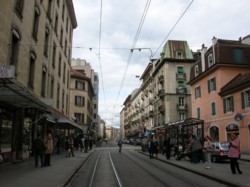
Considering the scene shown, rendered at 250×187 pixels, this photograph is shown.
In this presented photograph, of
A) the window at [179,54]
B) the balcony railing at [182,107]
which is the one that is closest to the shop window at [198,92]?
the balcony railing at [182,107]

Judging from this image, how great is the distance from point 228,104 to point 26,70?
22529 millimetres

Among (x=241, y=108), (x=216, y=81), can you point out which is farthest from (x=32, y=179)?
(x=216, y=81)

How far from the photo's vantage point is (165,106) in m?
57.1

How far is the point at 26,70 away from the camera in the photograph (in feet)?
65.4

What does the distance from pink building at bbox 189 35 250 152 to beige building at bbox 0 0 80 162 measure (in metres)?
17.2

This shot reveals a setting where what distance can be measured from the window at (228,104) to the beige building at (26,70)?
1759cm

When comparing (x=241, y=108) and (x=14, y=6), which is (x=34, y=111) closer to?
(x=14, y=6)

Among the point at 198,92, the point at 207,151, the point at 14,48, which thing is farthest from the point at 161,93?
the point at 14,48

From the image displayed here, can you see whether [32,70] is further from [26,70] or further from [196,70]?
[196,70]

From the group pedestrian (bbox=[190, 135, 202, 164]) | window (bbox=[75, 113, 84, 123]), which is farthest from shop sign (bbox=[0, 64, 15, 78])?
window (bbox=[75, 113, 84, 123])

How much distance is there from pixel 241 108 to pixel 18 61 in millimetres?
21931

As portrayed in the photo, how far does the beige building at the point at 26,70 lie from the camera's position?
15.0m

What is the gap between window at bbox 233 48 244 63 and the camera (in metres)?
36.7

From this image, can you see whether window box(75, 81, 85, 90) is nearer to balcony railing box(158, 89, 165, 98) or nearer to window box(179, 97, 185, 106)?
balcony railing box(158, 89, 165, 98)
